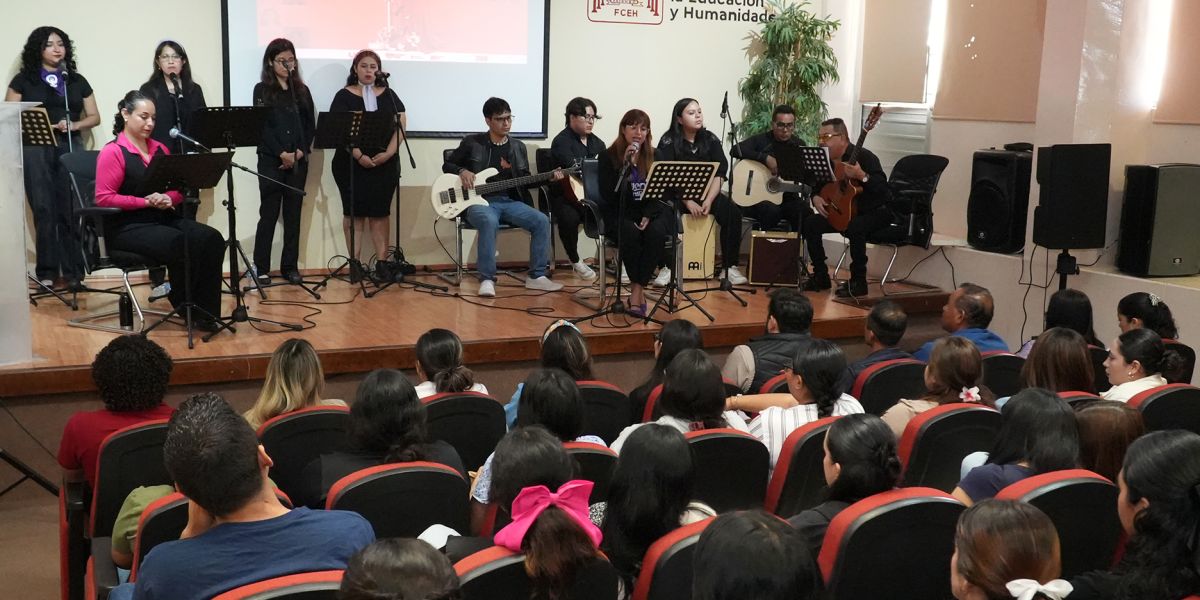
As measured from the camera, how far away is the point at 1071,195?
6465 millimetres

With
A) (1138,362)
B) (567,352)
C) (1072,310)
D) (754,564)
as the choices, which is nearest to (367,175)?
(567,352)

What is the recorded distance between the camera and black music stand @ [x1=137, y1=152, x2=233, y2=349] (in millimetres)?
5023

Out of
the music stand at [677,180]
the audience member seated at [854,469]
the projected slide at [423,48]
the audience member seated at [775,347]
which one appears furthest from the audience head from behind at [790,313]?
the projected slide at [423,48]

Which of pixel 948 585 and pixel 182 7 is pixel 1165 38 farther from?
pixel 182 7

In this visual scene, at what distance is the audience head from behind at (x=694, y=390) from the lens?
10.2 ft

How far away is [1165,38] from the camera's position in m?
7.00

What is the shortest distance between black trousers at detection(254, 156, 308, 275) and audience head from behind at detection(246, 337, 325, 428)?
4.01 meters

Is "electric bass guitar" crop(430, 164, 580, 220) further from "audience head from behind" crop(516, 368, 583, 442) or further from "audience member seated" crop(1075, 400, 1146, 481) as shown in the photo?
"audience member seated" crop(1075, 400, 1146, 481)

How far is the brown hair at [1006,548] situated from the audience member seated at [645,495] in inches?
23.0

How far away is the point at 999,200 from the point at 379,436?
580 centimetres

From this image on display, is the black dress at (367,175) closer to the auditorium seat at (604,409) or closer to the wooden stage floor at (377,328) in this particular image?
the wooden stage floor at (377,328)

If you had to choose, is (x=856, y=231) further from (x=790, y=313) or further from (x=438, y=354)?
(x=438, y=354)

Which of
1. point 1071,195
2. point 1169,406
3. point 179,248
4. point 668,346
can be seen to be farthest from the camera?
point 1071,195

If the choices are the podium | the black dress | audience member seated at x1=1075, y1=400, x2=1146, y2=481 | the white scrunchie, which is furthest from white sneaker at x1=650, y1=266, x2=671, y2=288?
the white scrunchie
